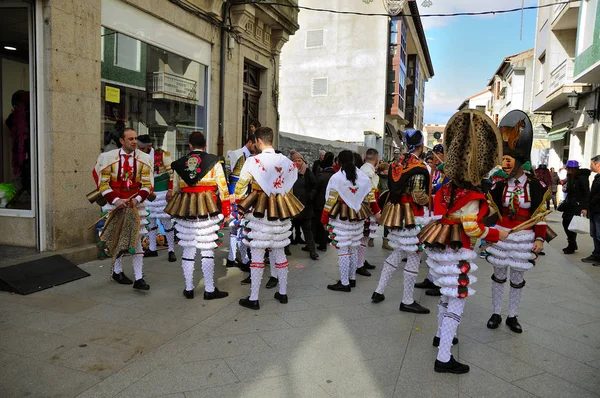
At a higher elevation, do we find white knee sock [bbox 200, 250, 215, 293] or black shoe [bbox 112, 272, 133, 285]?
white knee sock [bbox 200, 250, 215, 293]

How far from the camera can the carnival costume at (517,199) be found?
4520 mm

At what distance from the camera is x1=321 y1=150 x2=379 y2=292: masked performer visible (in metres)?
5.87

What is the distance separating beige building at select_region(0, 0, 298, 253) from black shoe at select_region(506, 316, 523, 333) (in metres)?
5.99

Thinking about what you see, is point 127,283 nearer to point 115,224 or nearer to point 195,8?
point 115,224

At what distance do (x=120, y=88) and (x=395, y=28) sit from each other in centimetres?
2684

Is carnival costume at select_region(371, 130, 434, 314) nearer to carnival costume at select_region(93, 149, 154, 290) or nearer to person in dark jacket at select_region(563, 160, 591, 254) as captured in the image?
carnival costume at select_region(93, 149, 154, 290)

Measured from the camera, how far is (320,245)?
8.97 meters

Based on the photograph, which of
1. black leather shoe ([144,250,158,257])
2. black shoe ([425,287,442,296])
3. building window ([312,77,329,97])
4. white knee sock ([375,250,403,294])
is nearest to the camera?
white knee sock ([375,250,403,294])

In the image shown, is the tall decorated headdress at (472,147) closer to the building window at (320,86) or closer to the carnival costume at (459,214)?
the carnival costume at (459,214)

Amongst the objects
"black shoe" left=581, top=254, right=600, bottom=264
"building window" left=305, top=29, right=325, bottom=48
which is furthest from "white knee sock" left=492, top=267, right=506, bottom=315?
"building window" left=305, top=29, right=325, bottom=48

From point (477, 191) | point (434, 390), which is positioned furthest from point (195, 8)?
point (434, 390)

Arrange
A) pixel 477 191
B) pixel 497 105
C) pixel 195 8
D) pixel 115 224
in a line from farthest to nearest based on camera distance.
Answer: pixel 497 105
pixel 195 8
pixel 115 224
pixel 477 191

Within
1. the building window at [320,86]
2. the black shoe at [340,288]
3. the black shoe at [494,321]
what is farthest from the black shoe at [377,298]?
the building window at [320,86]

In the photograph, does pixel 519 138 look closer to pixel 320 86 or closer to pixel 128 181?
pixel 128 181
